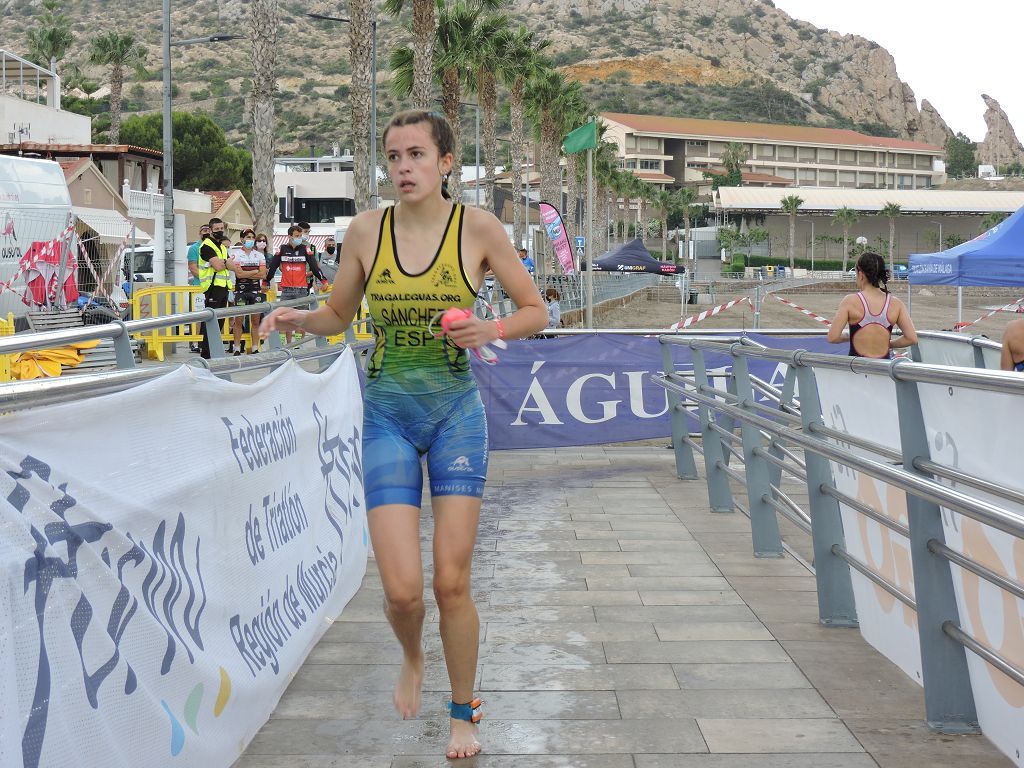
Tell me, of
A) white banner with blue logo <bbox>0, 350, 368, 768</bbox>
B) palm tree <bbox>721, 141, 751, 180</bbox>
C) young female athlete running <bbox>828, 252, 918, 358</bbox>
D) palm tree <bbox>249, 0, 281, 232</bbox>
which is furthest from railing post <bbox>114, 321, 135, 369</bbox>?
palm tree <bbox>721, 141, 751, 180</bbox>

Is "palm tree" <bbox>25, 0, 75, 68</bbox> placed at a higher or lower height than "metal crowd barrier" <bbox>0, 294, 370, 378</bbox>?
higher

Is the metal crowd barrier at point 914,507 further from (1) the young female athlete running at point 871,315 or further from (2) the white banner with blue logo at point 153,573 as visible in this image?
(2) the white banner with blue logo at point 153,573

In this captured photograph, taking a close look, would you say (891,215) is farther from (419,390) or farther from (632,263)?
(419,390)

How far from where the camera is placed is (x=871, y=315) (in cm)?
862

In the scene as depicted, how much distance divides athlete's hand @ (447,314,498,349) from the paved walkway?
4.41 ft

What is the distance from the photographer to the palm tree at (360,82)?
2744 cm

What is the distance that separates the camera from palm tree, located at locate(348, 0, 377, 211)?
1080 inches

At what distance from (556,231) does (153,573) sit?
2891 centimetres

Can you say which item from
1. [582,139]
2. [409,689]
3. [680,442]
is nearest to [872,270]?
[680,442]

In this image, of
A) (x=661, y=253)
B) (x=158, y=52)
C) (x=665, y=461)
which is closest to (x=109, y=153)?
(x=665, y=461)

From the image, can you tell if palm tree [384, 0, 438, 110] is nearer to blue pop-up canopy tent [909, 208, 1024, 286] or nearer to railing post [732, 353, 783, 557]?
blue pop-up canopy tent [909, 208, 1024, 286]

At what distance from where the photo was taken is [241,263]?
19219 millimetres

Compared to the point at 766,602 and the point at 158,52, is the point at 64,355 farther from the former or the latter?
the point at 158,52

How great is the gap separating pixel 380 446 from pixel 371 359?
33 cm
